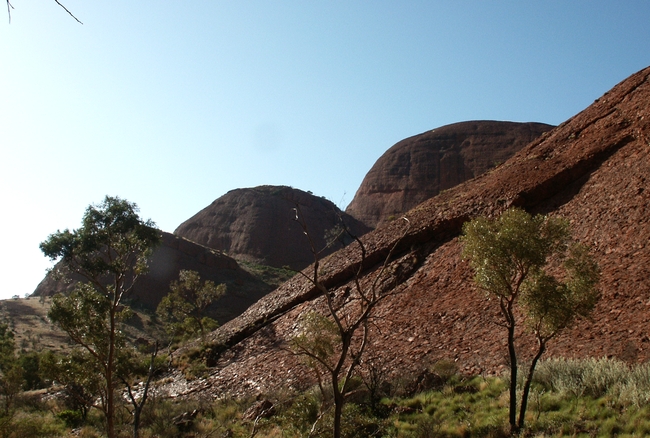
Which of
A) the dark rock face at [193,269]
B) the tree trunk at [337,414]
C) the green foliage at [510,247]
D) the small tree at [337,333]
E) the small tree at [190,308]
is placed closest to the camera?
the tree trunk at [337,414]

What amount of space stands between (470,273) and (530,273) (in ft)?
27.7

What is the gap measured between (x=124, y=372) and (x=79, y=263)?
13.2ft

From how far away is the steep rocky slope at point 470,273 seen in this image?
13.4m

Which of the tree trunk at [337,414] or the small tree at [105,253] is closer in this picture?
the tree trunk at [337,414]

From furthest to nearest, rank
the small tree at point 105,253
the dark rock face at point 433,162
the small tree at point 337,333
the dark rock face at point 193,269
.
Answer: the dark rock face at point 433,162 < the dark rock face at point 193,269 < the small tree at point 105,253 < the small tree at point 337,333

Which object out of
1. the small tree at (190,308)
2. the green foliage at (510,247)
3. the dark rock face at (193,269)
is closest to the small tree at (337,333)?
the green foliage at (510,247)

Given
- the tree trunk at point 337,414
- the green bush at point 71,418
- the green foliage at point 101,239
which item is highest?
the green foliage at point 101,239

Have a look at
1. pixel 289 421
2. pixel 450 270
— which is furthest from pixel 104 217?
pixel 450 270

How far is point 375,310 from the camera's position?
20344mm

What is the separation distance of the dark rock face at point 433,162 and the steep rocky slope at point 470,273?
4232 centimetres

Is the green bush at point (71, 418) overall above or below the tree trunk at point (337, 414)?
below

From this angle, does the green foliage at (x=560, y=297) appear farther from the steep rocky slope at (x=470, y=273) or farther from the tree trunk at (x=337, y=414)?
the tree trunk at (x=337, y=414)

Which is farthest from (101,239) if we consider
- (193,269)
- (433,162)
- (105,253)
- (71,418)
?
(433,162)

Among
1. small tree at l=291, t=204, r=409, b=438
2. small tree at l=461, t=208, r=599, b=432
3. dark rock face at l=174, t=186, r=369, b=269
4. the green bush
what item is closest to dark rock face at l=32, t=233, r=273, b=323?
dark rock face at l=174, t=186, r=369, b=269
